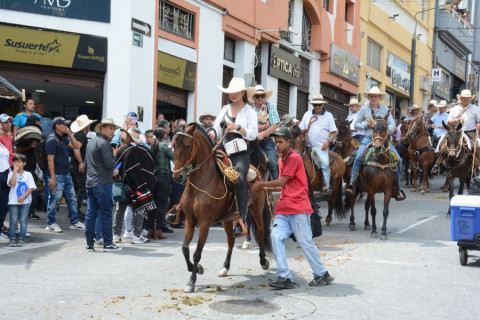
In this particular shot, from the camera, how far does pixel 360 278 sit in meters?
8.37

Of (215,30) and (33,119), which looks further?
(215,30)

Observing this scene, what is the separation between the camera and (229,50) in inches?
870

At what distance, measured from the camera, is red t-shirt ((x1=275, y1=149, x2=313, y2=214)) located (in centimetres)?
775

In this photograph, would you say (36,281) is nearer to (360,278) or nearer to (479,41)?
(360,278)

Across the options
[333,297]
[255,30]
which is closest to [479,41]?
[255,30]

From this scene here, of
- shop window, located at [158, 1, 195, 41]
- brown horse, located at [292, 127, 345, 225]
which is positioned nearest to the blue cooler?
brown horse, located at [292, 127, 345, 225]

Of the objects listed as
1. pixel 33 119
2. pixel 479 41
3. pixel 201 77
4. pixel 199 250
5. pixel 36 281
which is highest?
pixel 479 41

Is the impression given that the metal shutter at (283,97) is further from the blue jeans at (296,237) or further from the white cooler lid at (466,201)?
the blue jeans at (296,237)

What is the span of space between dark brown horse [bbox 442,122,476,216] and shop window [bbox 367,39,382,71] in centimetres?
1954

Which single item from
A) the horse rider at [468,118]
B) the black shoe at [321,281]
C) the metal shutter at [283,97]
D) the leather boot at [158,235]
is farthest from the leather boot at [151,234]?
the metal shutter at [283,97]

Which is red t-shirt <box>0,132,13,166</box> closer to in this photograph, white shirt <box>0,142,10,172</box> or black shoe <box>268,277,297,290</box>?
white shirt <box>0,142,10,172</box>

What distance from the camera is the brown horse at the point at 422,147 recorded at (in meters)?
21.4

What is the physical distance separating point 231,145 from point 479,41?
172 feet

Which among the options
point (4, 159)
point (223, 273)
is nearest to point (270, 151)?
point (223, 273)
